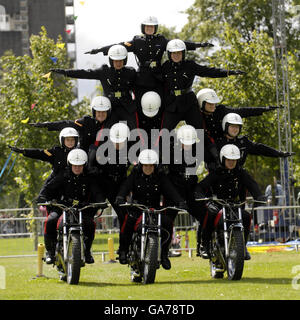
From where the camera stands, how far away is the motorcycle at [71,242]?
11.2 metres

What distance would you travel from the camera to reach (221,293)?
972 centimetres

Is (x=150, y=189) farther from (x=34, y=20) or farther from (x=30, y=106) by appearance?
(x=34, y=20)

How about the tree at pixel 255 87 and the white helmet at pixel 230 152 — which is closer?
the white helmet at pixel 230 152

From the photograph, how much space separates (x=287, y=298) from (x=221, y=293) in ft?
3.15

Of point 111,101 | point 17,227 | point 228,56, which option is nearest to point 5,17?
point 228,56

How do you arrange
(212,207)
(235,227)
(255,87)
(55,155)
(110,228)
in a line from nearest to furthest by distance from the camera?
(235,227) → (212,207) → (55,155) → (110,228) → (255,87)

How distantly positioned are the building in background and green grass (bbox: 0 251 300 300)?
49640mm

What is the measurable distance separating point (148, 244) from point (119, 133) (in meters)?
1.84

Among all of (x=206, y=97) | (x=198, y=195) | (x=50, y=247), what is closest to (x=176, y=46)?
(x=206, y=97)

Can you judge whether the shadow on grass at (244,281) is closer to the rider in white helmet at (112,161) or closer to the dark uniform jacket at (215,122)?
the rider in white helmet at (112,161)

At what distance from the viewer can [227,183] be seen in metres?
11.9

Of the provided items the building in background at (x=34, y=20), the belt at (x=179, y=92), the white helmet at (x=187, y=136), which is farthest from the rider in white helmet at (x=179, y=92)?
the building in background at (x=34, y=20)

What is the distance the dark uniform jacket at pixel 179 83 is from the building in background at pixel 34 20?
50.8 m

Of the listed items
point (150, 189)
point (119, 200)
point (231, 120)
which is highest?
point (231, 120)
